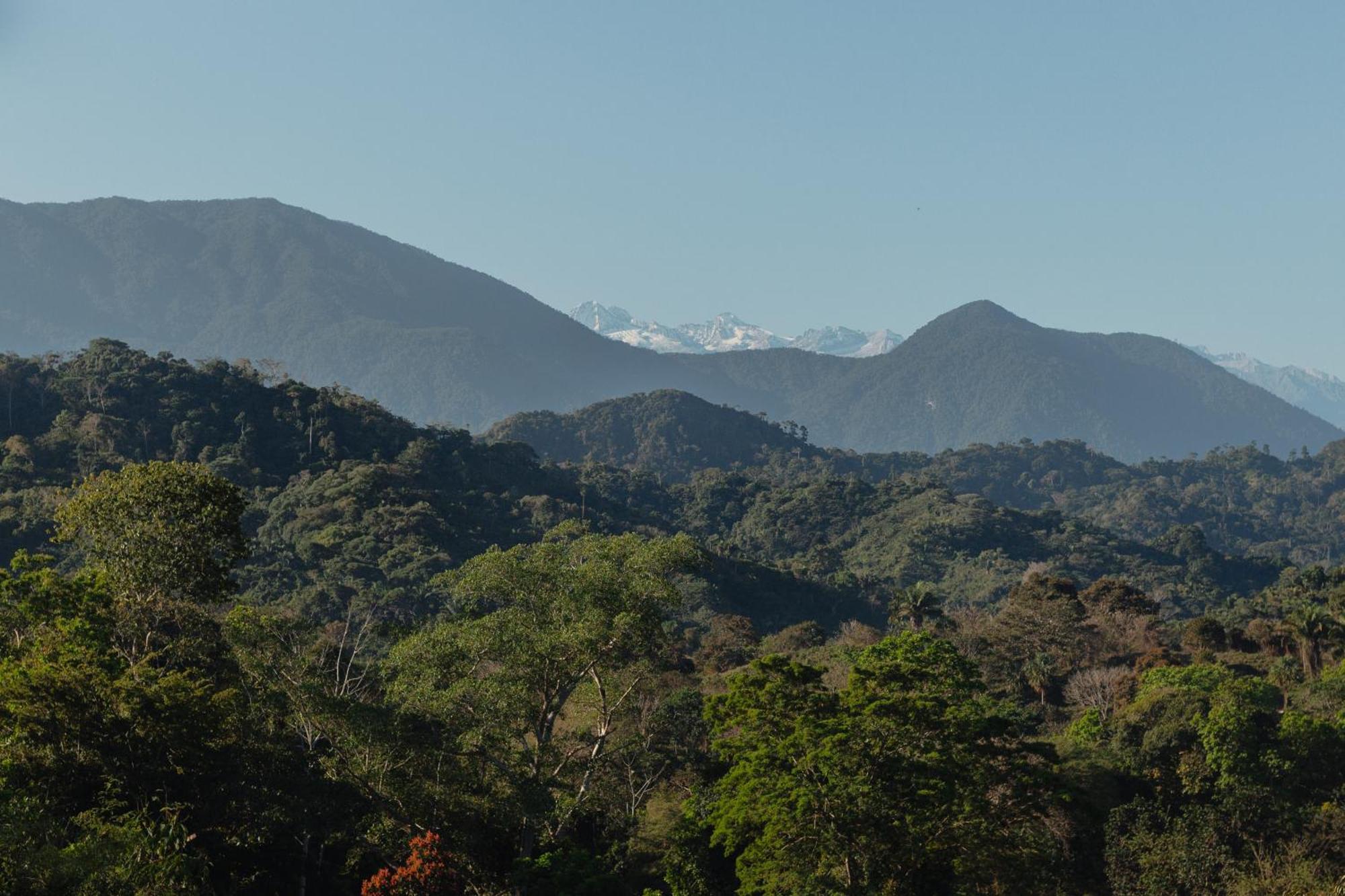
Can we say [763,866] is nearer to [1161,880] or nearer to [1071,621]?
[1161,880]

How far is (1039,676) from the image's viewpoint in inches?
2140

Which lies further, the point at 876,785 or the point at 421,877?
the point at 421,877

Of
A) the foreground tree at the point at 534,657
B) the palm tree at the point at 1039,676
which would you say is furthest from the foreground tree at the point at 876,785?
the palm tree at the point at 1039,676

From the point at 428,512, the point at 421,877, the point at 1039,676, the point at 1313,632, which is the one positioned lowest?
the point at 428,512

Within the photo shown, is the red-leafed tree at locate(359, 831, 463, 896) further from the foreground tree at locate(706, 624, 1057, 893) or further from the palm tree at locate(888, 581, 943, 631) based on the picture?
the palm tree at locate(888, 581, 943, 631)

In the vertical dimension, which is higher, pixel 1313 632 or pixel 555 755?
pixel 1313 632

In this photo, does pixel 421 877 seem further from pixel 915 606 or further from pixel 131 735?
pixel 915 606

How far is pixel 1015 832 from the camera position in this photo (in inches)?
955

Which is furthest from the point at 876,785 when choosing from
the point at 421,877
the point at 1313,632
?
the point at 1313,632

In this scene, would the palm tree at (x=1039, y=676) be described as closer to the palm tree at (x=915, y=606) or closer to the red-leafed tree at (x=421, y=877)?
the palm tree at (x=915, y=606)

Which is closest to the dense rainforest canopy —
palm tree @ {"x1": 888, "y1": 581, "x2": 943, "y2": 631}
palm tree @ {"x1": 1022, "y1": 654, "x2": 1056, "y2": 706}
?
palm tree @ {"x1": 1022, "y1": 654, "x2": 1056, "y2": 706}

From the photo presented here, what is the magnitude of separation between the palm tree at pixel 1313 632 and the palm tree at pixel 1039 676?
37.2ft

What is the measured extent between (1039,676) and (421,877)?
3905 centimetres

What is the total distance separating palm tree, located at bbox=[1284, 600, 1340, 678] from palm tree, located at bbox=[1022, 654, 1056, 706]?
37.2 feet
